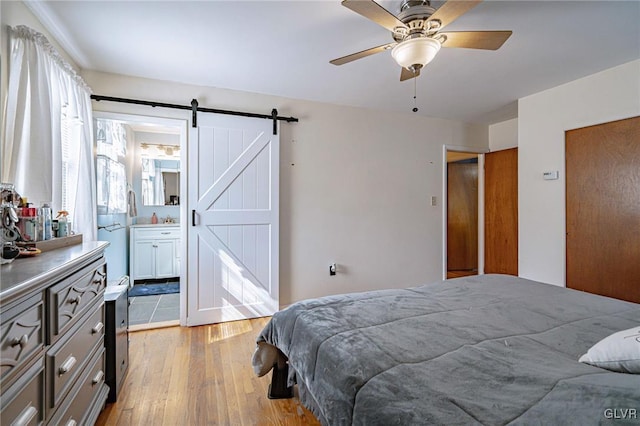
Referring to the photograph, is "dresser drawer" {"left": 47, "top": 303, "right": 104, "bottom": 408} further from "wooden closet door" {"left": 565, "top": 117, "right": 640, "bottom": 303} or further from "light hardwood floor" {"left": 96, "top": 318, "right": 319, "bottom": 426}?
"wooden closet door" {"left": 565, "top": 117, "right": 640, "bottom": 303}

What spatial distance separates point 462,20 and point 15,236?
9.36 feet

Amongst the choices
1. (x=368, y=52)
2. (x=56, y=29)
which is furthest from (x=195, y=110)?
(x=368, y=52)

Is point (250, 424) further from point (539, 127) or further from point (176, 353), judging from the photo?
point (539, 127)

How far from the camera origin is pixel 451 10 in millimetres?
1513

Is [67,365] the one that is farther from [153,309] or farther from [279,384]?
[153,309]

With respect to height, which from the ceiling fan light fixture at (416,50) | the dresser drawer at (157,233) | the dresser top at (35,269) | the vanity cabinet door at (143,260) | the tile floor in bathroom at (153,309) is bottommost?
the tile floor in bathroom at (153,309)

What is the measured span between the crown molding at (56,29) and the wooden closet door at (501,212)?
16.4ft

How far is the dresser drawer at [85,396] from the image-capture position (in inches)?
49.1

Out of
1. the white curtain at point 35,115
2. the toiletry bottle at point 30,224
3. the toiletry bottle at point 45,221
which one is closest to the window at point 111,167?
the white curtain at point 35,115

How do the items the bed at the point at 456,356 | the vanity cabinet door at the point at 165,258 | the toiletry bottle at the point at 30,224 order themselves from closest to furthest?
the bed at the point at 456,356 < the toiletry bottle at the point at 30,224 < the vanity cabinet door at the point at 165,258

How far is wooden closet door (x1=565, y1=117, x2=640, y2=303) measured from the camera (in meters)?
2.71

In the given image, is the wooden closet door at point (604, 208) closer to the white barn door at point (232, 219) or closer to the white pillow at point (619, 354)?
the white pillow at point (619, 354)

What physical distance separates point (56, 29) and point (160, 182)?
10.6 feet

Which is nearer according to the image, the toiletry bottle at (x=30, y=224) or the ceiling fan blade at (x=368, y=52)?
the toiletry bottle at (x=30, y=224)
